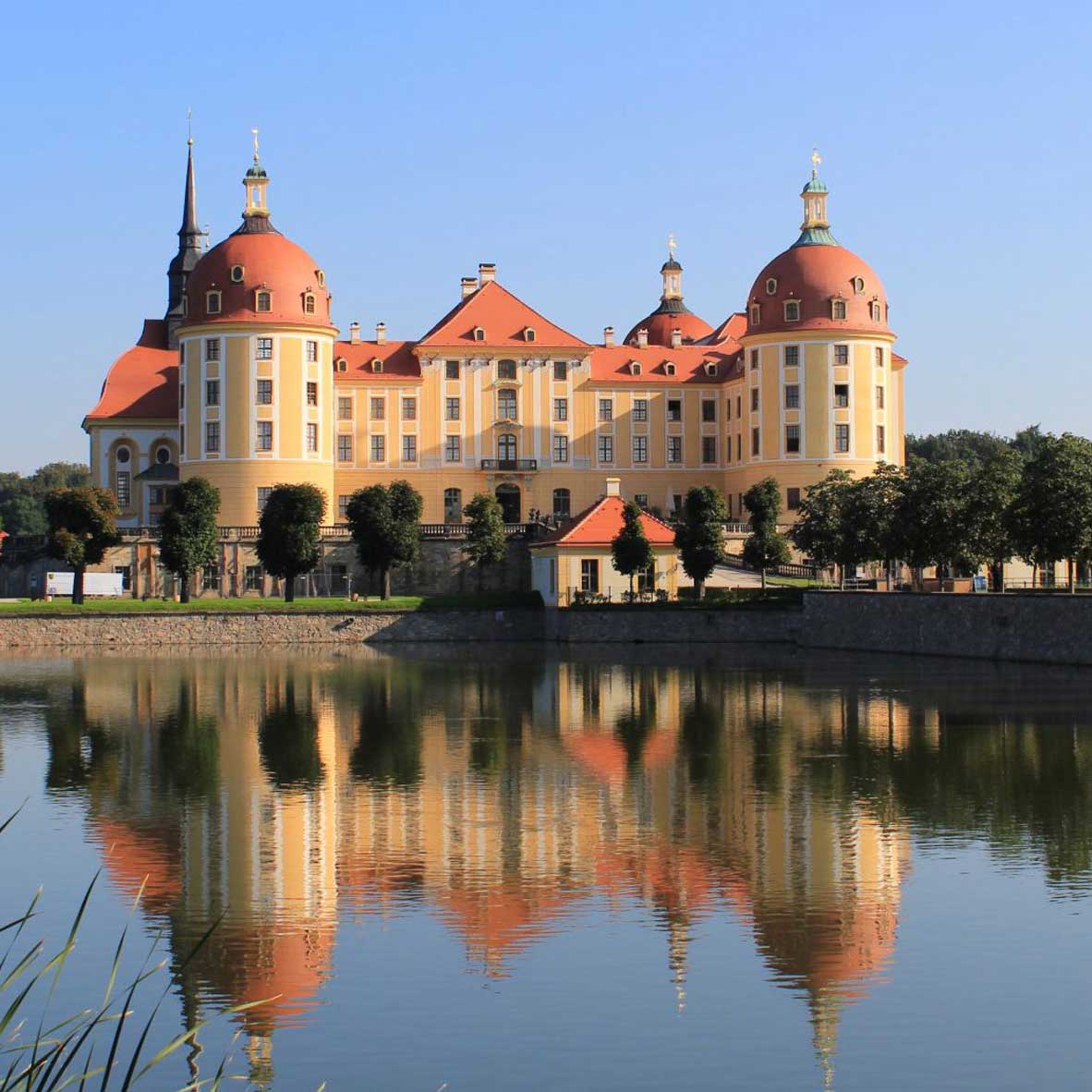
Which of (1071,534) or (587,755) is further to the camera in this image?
(1071,534)

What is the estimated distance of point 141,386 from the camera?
8106 cm

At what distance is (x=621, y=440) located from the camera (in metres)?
78.4

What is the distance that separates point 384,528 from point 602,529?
7667 mm

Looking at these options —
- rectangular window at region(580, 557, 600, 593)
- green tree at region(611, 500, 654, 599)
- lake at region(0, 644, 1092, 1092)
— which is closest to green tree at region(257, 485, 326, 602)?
rectangular window at region(580, 557, 600, 593)

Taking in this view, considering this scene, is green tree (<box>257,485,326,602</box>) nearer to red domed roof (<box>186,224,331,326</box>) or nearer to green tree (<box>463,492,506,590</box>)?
green tree (<box>463,492,506,590</box>)

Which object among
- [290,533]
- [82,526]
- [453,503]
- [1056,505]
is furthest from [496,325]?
[1056,505]

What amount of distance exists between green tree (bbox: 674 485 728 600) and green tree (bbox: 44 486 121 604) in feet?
65.0

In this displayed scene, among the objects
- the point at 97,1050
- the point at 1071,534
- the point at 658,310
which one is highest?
the point at 658,310

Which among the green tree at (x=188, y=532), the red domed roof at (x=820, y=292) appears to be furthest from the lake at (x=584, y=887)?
the red domed roof at (x=820, y=292)

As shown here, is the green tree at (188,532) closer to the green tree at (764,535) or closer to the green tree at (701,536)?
the green tree at (701,536)

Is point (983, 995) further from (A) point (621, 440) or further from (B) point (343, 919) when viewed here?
(A) point (621, 440)

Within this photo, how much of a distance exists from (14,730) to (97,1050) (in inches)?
838

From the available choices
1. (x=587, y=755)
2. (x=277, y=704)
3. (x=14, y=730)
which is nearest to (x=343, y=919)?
(x=587, y=755)

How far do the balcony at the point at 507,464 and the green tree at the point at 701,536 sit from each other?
16.1 meters
